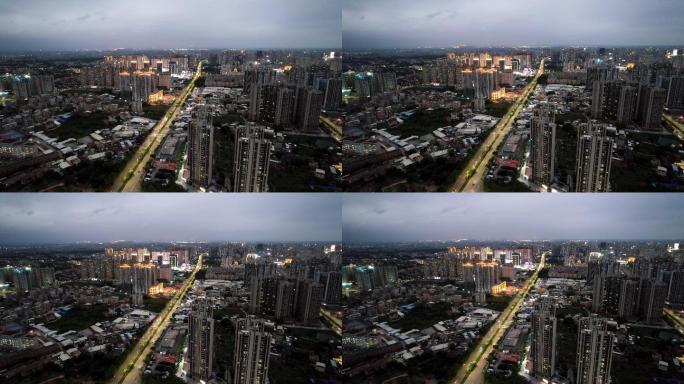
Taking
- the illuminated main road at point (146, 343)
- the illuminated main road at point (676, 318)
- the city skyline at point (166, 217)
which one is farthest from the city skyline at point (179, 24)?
the illuminated main road at point (676, 318)

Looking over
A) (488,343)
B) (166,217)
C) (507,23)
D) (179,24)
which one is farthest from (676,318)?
(179,24)

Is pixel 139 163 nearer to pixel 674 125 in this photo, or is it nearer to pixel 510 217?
pixel 510 217

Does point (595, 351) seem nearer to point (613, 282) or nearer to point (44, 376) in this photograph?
point (613, 282)

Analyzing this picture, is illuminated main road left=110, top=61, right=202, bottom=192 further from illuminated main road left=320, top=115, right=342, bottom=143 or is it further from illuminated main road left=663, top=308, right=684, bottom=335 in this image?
illuminated main road left=663, top=308, right=684, bottom=335

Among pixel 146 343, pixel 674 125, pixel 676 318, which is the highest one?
pixel 674 125

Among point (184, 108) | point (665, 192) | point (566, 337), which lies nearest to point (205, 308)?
point (184, 108)

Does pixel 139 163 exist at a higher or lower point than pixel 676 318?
higher

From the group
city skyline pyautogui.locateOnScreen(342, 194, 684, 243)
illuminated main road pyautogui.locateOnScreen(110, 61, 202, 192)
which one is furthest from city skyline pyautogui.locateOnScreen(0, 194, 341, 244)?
city skyline pyautogui.locateOnScreen(342, 194, 684, 243)
